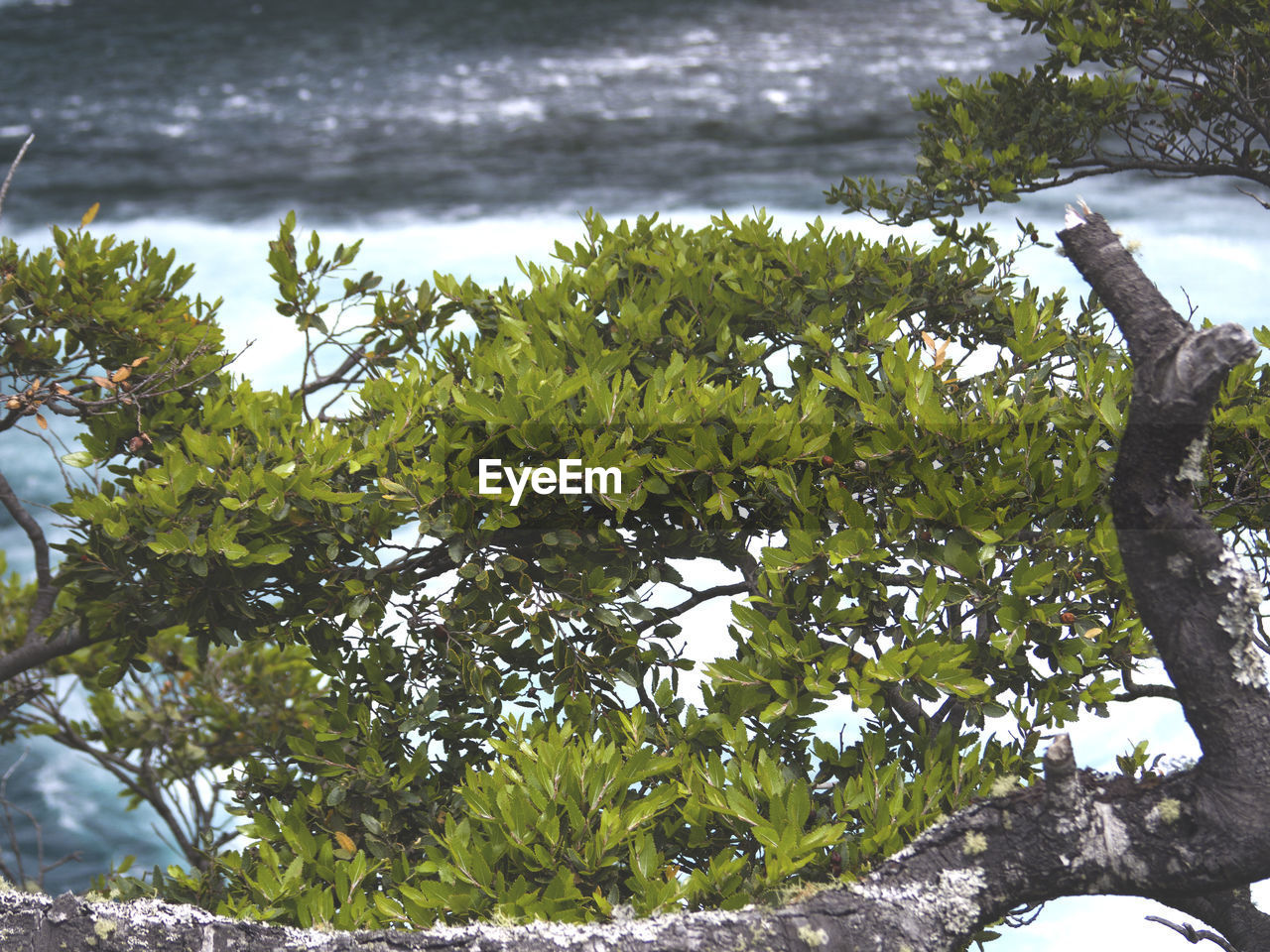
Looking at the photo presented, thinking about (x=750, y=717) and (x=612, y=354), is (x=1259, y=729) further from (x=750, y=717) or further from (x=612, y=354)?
(x=612, y=354)

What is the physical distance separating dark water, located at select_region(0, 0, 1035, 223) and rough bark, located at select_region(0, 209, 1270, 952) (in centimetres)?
1029

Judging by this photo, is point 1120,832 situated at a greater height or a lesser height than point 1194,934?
greater

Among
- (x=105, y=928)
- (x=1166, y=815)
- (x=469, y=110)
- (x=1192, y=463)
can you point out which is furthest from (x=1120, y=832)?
(x=469, y=110)

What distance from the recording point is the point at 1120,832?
7.06 feet

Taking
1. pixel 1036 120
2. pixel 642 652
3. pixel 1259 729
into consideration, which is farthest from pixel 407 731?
pixel 1036 120

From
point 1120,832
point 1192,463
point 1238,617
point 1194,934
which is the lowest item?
point 1194,934

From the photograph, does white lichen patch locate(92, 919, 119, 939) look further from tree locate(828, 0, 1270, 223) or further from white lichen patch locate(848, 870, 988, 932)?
tree locate(828, 0, 1270, 223)

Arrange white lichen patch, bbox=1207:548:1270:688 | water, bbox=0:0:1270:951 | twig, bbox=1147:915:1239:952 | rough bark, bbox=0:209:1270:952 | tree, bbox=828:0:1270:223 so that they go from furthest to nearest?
water, bbox=0:0:1270:951
tree, bbox=828:0:1270:223
twig, bbox=1147:915:1239:952
white lichen patch, bbox=1207:548:1270:688
rough bark, bbox=0:209:1270:952

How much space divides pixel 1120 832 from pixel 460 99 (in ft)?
46.1

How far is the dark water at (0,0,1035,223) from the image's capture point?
40.9 ft

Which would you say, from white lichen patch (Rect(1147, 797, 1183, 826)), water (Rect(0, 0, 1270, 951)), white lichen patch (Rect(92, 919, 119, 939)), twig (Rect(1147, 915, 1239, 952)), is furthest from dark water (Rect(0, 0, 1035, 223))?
white lichen patch (Rect(92, 919, 119, 939))

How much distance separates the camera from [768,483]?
279 centimetres

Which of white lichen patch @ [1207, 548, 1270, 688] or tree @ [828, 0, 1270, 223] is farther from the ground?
tree @ [828, 0, 1270, 223]

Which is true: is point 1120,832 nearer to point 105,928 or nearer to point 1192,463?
point 1192,463
